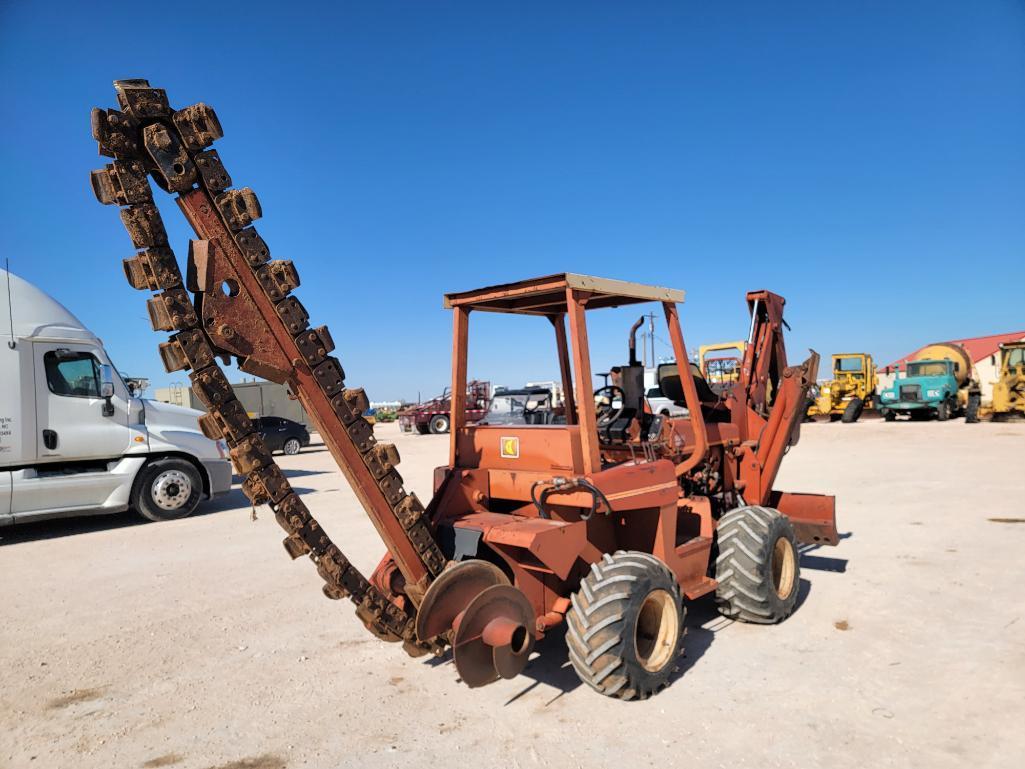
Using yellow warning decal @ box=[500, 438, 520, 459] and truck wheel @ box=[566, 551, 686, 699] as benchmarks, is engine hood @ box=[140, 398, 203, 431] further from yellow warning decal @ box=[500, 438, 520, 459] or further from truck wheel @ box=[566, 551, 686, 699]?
truck wheel @ box=[566, 551, 686, 699]

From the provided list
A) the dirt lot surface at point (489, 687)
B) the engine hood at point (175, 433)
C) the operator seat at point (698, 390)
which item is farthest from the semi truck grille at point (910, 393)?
the engine hood at point (175, 433)

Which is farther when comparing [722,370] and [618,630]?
[722,370]

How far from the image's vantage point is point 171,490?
10844 mm

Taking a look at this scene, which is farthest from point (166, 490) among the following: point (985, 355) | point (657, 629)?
point (985, 355)

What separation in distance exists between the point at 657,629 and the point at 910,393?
25.7 meters

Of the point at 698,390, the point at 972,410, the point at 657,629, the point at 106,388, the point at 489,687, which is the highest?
the point at 106,388

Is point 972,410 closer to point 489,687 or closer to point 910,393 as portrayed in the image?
point 910,393

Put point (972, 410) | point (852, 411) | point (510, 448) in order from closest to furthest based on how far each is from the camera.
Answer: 1. point (510, 448)
2. point (972, 410)
3. point (852, 411)

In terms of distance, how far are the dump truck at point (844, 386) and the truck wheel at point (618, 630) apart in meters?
26.4

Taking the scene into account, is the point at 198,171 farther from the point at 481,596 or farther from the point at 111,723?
the point at 111,723

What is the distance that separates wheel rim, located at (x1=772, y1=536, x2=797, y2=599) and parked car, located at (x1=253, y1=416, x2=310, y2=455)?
19311 millimetres

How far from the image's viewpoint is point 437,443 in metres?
24.9

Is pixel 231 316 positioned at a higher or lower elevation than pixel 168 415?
higher

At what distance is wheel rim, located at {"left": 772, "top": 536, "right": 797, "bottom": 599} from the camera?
5440mm
